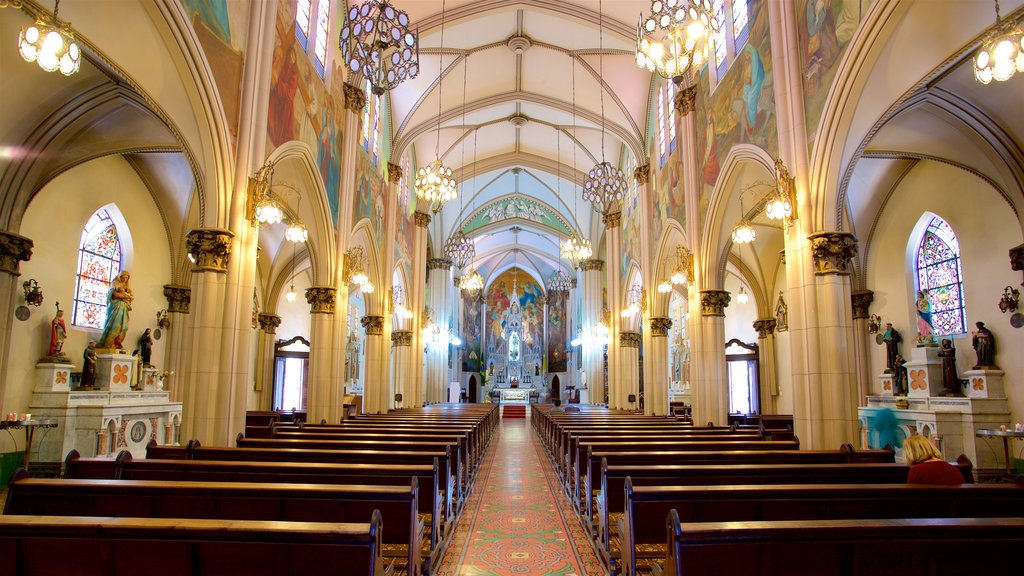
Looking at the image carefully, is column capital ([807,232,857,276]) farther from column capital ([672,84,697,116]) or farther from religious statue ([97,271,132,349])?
religious statue ([97,271,132,349])

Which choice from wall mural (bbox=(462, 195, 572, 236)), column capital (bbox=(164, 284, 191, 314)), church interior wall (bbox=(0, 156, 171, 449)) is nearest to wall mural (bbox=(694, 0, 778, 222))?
column capital (bbox=(164, 284, 191, 314))

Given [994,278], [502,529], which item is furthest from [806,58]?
[502,529]

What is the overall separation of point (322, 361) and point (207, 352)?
6236mm

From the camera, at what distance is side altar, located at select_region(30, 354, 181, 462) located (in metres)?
11.6

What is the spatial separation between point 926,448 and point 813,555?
8.91ft

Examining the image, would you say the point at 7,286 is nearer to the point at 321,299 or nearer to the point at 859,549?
the point at 321,299

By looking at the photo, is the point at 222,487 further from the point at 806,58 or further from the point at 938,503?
the point at 806,58

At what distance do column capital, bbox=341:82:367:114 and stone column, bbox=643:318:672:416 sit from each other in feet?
41.8

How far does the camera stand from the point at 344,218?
16906 millimetres

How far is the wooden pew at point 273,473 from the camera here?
Result: 5.48 meters

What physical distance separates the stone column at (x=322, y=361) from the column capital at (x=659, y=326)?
1161cm

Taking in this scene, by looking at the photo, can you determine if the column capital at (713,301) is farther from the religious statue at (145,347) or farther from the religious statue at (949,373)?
the religious statue at (145,347)

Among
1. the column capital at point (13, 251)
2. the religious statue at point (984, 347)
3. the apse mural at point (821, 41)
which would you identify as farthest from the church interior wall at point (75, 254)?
the religious statue at point (984, 347)

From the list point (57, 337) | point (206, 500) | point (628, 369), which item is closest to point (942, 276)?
point (628, 369)
